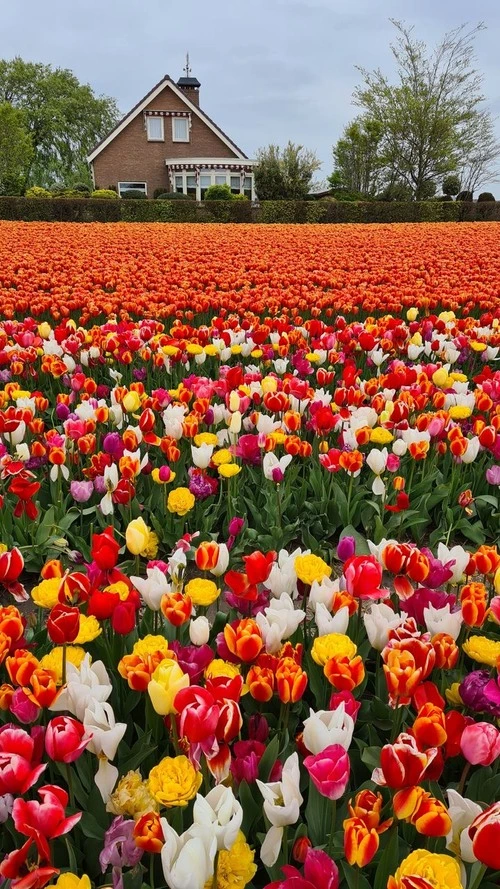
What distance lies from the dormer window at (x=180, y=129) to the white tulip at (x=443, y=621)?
50311 mm

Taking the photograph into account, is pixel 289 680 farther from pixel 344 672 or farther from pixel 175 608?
pixel 175 608

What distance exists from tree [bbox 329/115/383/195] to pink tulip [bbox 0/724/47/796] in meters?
52.0

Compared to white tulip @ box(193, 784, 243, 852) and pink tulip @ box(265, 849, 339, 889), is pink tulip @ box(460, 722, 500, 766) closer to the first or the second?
pink tulip @ box(265, 849, 339, 889)

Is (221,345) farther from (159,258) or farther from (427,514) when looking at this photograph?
(159,258)

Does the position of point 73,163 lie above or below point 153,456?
above

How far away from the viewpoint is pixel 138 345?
4863 millimetres

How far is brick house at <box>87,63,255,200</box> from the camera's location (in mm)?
46219

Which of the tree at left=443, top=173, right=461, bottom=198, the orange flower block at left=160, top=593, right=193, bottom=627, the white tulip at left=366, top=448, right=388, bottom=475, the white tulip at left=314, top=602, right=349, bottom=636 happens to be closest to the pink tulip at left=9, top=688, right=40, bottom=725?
the orange flower block at left=160, top=593, right=193, bottom=627

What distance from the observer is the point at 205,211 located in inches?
1214

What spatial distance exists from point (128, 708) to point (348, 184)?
5606cm

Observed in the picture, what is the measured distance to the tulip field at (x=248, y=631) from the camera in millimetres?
1180

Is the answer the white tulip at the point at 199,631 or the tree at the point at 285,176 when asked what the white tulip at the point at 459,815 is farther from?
the tree at the point at 285,176

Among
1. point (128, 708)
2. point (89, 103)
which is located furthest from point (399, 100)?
point (128, 708)

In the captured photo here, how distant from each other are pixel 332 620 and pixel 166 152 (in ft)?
165
